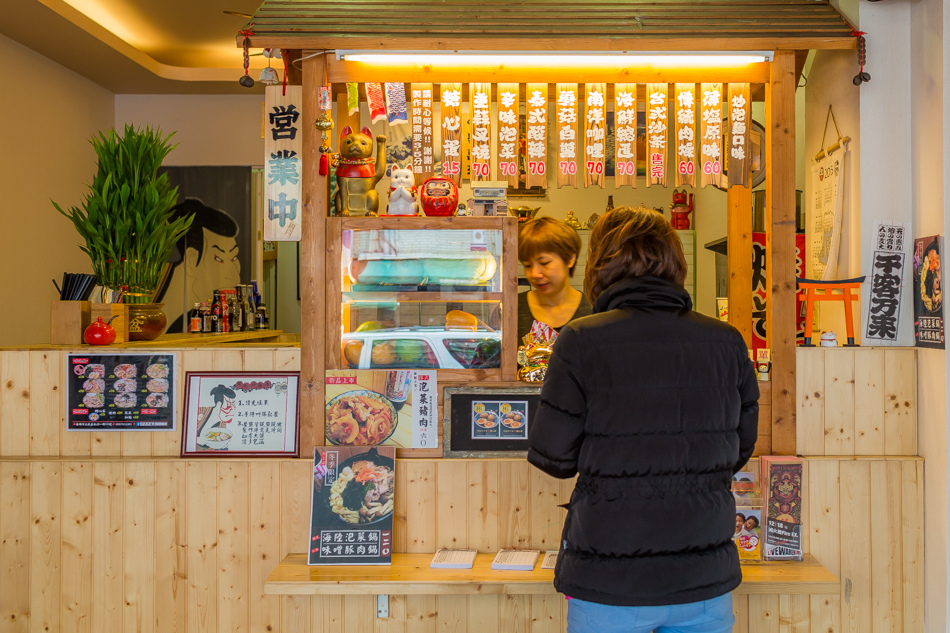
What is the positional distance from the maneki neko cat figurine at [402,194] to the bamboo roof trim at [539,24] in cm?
54

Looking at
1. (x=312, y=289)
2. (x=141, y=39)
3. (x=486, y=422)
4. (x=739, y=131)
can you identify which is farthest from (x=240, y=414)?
(x=141, y=39)

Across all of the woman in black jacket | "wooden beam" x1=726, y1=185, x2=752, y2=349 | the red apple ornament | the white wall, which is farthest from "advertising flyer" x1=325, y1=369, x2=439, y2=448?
the white wall

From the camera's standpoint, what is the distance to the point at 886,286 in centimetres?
316

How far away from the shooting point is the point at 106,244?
348 centimetres

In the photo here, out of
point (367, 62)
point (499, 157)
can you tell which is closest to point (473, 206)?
point (499, 157)

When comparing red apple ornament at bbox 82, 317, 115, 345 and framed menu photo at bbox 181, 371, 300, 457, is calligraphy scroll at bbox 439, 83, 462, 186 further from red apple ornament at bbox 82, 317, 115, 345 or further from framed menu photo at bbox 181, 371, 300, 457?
red apple ornament at bbox 82, 317, 115, 345

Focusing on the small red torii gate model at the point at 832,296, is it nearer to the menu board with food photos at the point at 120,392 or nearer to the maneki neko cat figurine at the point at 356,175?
the maneki neko cat figurine at the point at 356,175

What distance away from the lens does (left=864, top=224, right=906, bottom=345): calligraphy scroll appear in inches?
123

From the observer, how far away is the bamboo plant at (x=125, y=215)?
3461mm

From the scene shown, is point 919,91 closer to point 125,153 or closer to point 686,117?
point 686,117

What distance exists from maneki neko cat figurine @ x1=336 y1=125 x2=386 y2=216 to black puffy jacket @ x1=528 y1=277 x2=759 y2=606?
5.05 ft

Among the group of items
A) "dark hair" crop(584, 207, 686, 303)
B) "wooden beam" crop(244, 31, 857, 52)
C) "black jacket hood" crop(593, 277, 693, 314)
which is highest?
"wooden beam" crop(244, 31, 857, 52)

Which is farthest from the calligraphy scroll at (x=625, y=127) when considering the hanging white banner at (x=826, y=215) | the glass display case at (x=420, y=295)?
the hanging white banner at (x=826, y=215)

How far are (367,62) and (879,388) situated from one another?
267cm
